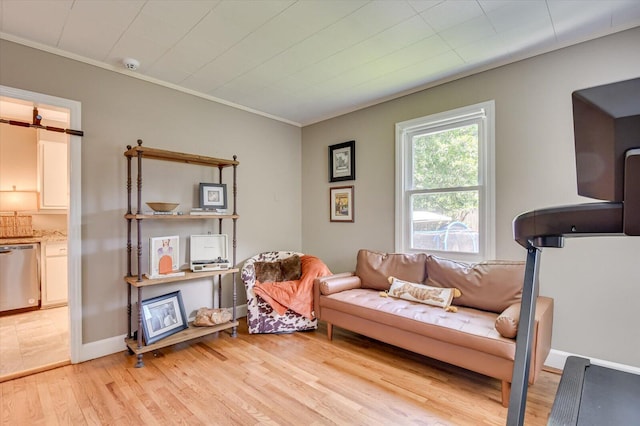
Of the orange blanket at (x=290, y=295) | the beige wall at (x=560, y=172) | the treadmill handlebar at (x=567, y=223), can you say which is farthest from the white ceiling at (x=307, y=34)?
the orange blanket at (x=290, y=295)

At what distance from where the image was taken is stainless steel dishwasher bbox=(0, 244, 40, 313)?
12.3 feet

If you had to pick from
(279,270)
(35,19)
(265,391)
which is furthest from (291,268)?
(35,19)

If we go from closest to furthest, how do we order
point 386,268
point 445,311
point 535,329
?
1. point 535,329
2. point 445,311
3. point 386,268

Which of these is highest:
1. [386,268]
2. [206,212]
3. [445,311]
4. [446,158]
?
[446,158]

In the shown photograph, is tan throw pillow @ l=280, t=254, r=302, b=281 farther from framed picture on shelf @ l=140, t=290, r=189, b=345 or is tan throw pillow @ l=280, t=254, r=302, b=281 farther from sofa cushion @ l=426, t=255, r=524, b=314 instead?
sofa cushion @ l=426, t=255, r=524, b=314

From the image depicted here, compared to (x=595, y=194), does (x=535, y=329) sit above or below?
below

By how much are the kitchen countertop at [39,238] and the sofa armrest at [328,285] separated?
3.62m

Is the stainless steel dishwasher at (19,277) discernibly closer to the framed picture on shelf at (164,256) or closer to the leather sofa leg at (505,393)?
the framed picture on shelf at (164,256)

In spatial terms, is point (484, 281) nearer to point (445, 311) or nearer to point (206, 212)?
point (445, 311)

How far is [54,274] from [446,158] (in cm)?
513

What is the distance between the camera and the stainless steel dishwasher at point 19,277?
3758mm

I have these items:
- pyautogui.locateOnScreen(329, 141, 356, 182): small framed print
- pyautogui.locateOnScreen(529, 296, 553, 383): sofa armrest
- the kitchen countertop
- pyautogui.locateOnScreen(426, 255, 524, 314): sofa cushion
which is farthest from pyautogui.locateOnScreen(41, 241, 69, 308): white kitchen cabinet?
pyautogui.locateOnScreen(529, 296, 553, 383): sofa armrest

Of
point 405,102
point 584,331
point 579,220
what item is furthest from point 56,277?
point 584,331

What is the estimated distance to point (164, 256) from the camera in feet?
9.37
